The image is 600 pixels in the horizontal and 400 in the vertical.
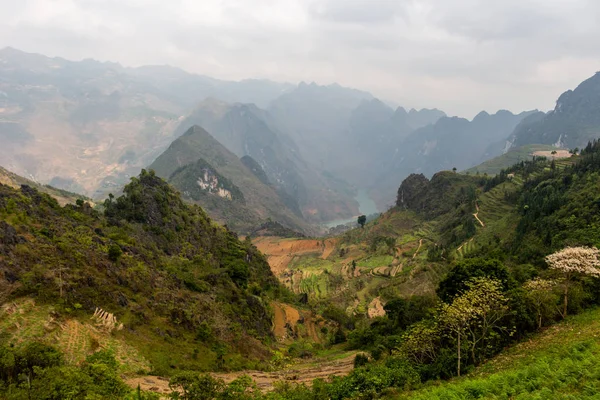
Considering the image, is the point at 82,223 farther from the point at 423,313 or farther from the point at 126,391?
the point at 423,313

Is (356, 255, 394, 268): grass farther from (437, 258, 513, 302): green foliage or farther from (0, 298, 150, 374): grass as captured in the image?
(0, 298, 150, 374): grass

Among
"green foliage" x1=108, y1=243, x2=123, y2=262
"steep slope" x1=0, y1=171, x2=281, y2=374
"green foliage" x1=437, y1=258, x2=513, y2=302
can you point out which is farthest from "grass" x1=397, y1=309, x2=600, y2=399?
"green foliage" x1=108, y1=243, x2=123, y2=262

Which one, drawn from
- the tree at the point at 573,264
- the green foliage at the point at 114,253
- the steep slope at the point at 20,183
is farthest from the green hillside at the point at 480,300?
the steep slope at the point at 20,183

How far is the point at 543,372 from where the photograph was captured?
2181 cm

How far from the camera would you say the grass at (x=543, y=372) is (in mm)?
19469

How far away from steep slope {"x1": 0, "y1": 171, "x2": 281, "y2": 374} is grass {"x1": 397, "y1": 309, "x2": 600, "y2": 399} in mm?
24773

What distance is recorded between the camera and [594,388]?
18.2 m

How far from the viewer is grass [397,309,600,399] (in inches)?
766

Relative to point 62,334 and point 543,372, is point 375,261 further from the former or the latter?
point 62,334

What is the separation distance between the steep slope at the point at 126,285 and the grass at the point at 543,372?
24.8m

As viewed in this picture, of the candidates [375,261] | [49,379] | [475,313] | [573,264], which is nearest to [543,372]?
[475,313]

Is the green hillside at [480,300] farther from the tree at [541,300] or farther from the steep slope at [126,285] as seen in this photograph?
the steep slope at [126,285]

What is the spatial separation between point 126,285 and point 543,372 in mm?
40160

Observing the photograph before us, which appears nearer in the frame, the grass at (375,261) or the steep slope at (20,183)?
the grass at (375,261)
